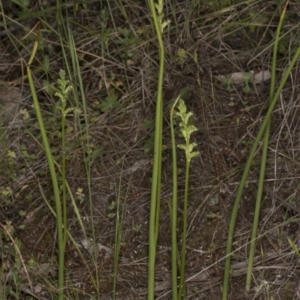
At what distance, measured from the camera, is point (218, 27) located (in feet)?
8.46

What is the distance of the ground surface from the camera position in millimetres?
2156

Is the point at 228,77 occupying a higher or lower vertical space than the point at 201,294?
higher

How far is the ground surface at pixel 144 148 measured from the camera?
7.07 ft

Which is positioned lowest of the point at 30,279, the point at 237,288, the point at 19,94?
the point at 237,288

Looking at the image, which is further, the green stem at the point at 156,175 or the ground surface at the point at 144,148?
the ground surface at the point at 144,148

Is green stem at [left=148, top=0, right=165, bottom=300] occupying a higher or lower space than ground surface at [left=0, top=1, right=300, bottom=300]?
higher

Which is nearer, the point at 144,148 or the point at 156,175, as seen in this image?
the point at 156,175

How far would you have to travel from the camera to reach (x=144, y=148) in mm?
2387

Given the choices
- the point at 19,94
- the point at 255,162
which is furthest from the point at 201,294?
the point at 19,94

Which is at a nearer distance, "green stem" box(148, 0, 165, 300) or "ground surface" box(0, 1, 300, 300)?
"green stem" box(148, 0, 165, 300)

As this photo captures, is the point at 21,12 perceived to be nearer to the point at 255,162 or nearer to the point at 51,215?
the point at 51,215

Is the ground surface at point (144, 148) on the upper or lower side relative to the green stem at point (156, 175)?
lower

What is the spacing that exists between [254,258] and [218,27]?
0.89 m

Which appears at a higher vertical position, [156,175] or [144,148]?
[156,175]
